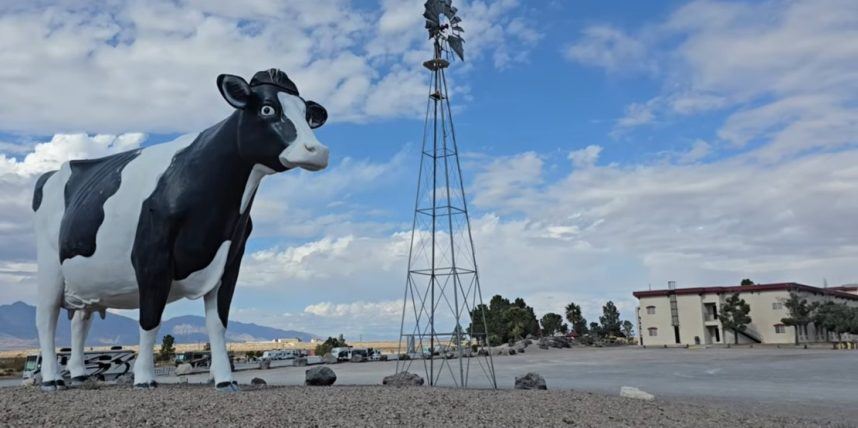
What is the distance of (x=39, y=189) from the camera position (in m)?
11.1

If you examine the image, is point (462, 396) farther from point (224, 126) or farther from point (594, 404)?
point (224, 126)

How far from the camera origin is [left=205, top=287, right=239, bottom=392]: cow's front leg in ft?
31.3

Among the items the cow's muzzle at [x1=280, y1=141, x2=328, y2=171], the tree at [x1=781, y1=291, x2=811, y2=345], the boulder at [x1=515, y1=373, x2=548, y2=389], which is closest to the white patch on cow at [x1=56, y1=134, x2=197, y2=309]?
the cow's muzzle at [x1=280, y1=141, x2=328, y2=171]

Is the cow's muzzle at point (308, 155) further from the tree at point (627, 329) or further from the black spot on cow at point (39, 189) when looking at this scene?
the tree at point (627, 329)

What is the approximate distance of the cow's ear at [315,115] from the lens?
1002 centimetres

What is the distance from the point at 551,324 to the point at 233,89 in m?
82.0

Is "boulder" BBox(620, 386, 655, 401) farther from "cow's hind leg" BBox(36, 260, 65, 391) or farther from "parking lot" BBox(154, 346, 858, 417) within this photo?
"cow's hind leg" BBox(36, 260, 65, 391)

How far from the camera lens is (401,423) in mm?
7316

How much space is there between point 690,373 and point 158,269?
72.1ft

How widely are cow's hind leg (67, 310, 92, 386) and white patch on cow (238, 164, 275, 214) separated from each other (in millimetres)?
3772

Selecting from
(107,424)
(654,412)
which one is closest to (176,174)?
→ (107,424)

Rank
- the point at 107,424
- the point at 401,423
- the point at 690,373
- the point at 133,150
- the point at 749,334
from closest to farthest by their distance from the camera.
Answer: the point at 107,424, the point at 401,423, the point at 133,150, the point at 690,373, the point at 749,334

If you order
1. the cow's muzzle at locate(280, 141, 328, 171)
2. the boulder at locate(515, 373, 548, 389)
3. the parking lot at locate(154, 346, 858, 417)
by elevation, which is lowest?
the parking lot at locate(154, 346, 858, 417)

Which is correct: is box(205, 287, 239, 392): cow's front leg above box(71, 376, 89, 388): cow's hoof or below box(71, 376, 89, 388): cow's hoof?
above
